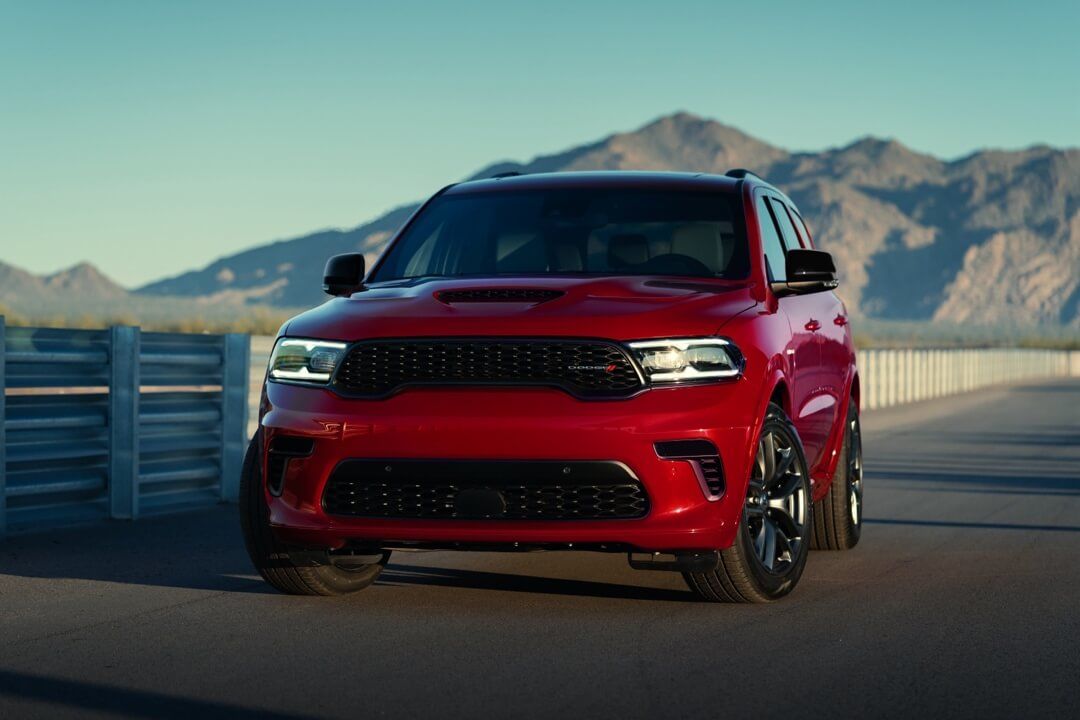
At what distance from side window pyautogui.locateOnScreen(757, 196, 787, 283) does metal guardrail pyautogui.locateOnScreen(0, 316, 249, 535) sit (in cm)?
463

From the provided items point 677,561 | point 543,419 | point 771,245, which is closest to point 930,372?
point 771,245

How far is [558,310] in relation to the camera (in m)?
7.03

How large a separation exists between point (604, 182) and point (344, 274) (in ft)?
4.88

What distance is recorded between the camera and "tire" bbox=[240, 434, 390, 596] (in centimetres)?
743

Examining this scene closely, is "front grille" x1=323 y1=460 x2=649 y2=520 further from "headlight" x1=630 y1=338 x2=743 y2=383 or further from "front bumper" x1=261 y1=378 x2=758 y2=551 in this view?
"headlight" x1=630 y1=338 x2=743 y2=383

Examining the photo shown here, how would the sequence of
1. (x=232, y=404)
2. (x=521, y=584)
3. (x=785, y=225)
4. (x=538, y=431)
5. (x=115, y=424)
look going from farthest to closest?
1. (x=232, y=404)
2. (x=115, y=424)
3. (x=785, y=225)
4. (x=521, y=584)
5. (x=538, y=431)

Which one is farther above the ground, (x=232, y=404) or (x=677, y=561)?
(x=232, y=404)

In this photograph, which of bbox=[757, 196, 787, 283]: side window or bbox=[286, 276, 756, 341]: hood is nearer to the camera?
bbox=[286, 276, 756, 341]: hood

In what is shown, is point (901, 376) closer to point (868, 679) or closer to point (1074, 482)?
point (1074, 482)

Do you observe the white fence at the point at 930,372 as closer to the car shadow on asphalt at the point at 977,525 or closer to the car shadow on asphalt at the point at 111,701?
the car shadow on asphalt at the point at 977,525

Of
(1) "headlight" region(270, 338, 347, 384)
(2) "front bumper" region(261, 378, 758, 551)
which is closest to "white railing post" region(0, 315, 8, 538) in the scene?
(1) "headlight" region(270, 338, 347, 384)

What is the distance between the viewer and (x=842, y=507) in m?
9.87

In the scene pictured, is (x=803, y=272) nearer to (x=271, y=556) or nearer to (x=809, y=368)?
(x=809, y=368)

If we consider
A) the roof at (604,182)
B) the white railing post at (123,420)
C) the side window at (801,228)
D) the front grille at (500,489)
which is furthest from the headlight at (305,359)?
the white railing post at (123,420)
